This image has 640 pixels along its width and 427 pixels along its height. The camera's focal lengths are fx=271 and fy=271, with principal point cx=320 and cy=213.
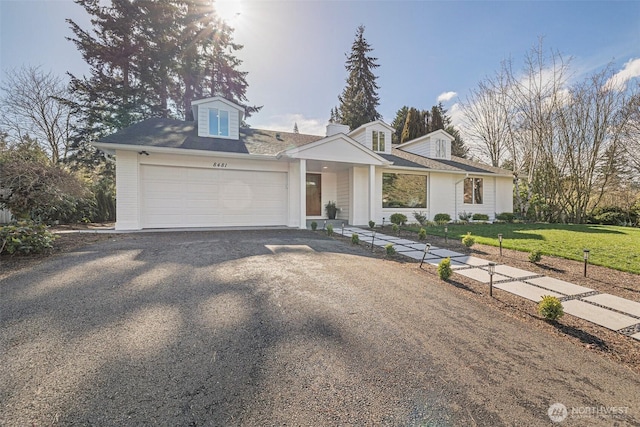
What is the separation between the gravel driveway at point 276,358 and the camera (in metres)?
1.67

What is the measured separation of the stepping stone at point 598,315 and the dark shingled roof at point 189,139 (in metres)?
9.50

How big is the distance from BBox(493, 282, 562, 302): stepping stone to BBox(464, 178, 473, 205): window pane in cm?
1125

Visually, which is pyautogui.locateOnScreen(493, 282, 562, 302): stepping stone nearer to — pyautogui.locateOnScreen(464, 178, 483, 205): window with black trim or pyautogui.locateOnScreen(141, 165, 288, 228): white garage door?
pyautogui.locateOnScreen(141, 165, 288, 228): white garage door

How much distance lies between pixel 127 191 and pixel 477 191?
1599 cm

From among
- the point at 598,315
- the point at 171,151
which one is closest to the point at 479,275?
the point at 598,315

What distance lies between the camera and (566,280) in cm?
441

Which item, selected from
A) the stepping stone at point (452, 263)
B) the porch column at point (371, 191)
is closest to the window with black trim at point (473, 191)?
the porch column at point (371, 191)

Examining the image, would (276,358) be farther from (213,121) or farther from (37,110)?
(37,110)

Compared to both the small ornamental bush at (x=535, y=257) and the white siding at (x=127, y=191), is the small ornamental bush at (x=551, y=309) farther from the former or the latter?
the white siding at (x=127, y=191)

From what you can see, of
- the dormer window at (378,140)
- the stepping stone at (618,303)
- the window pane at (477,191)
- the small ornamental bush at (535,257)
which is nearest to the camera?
the stepping stone at (618,303)

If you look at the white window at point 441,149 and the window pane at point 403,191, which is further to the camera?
the white window at point 441,149

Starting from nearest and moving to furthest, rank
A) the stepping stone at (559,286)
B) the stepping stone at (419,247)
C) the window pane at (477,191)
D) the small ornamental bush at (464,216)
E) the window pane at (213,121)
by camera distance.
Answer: the stepping stone at (559,286) → the stepping stone at (419,247) → the window pane at (213,121) → the small ornamental bush at (464,216) → the window pane at (477,191)

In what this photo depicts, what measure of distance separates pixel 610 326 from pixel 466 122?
60.9 feet

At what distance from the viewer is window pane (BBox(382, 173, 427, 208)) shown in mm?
12641
